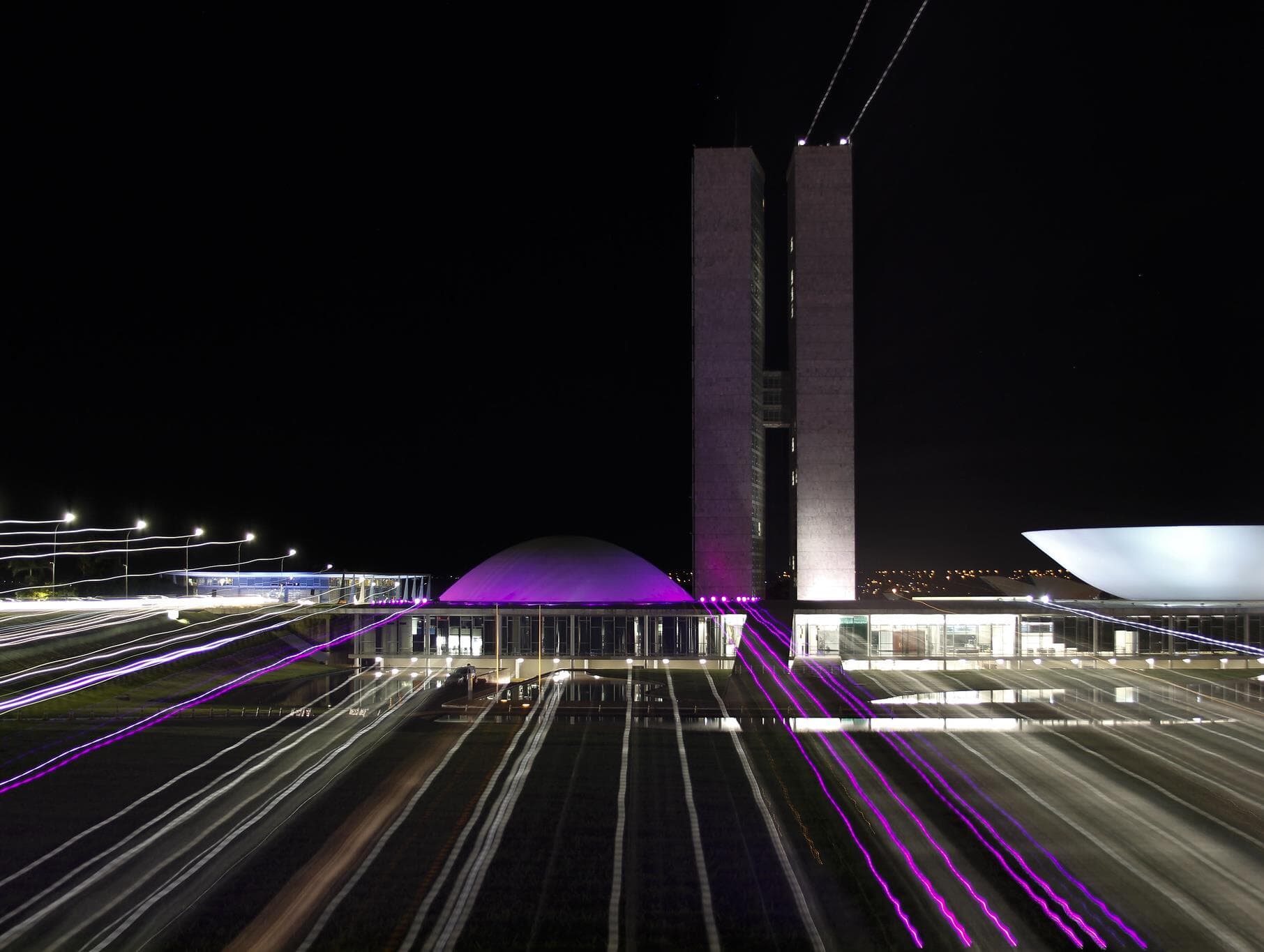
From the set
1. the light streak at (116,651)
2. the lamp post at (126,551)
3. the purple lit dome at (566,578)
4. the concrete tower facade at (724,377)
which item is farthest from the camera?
the concrete tower facade at (724,377)

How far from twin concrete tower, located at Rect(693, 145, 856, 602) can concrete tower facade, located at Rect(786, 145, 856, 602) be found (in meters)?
0.05

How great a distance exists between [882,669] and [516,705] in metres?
14.0

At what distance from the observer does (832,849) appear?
39.4 feet

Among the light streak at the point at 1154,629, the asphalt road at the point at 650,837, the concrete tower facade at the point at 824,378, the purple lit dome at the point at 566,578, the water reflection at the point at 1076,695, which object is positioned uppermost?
the concrete tower facade at the point at 824,378

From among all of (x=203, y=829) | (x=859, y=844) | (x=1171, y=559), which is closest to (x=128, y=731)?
(x=203, y=829)

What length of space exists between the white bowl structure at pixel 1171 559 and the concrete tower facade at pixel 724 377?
17118mm

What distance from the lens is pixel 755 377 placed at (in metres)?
52.2

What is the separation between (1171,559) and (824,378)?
20.8 m

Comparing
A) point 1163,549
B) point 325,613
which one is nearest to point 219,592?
point 325,613

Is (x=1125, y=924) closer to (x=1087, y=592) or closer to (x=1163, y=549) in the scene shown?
(x=1163, y=549)

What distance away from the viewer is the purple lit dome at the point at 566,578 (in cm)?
3897

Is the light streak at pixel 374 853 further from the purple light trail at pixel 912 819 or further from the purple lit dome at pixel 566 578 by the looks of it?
the purple lit dome at pixel 566 578

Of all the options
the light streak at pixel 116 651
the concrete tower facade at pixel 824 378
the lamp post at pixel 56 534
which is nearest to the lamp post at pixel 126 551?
the lamp post at pixel 56 534

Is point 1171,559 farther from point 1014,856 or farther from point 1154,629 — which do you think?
point 1014,856
